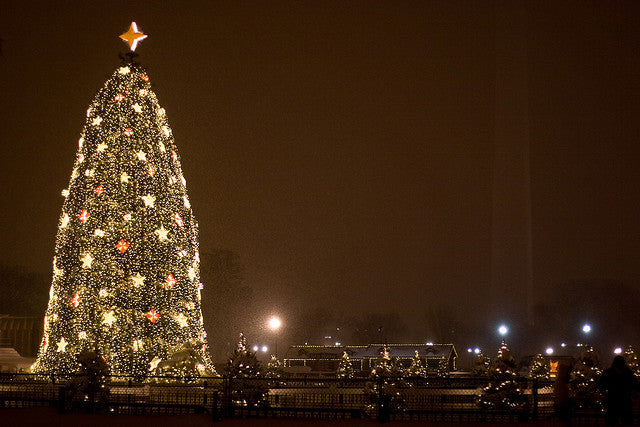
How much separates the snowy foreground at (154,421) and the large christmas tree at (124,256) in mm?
5701

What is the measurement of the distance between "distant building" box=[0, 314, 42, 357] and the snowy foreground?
84.3 ft

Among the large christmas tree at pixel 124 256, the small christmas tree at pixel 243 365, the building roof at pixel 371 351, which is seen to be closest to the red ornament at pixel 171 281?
the large christmas tree at pixel 124 256

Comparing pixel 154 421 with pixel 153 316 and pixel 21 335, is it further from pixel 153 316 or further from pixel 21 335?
pixel 21 335

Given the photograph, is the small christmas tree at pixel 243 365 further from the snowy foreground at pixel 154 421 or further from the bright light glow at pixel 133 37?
the bright light glow at pixel 133 37

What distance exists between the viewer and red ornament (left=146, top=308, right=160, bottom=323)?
2695 centimetres

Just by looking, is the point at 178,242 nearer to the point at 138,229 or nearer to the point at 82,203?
the point at 138,229

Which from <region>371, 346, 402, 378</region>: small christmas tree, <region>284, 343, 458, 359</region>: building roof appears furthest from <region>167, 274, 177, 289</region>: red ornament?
<region>284, 343, 458, 359</region>: building roof

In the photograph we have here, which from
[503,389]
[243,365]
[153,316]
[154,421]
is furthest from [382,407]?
[153,316]

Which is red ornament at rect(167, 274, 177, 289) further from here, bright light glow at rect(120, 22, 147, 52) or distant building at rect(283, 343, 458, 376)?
distant building at rect(283, 343, 458, 376)

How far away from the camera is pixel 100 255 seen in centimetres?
2677

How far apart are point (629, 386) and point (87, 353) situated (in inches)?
545

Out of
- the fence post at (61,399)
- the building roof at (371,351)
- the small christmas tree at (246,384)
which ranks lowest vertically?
the fence post at (61,399)

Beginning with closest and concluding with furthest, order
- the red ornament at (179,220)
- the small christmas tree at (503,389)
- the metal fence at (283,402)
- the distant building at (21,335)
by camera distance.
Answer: the metal fence at (283,402) < the small christmas tree at (503,389) < the red ornament at (179,220) < the distant building at (21,335)

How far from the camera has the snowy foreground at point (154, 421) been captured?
18.0 meters
